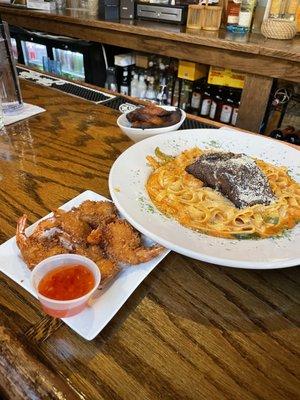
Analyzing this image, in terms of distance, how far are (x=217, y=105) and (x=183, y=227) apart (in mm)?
2257

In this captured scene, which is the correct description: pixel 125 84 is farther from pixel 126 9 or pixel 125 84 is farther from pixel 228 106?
pixel 228 106

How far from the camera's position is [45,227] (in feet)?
2.21

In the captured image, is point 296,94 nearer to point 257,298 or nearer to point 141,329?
point 257,298

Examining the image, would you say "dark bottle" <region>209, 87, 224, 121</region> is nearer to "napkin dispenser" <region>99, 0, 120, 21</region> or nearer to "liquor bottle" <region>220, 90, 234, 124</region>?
"liquor bottle" <region>220, 90, 234, 124</region>

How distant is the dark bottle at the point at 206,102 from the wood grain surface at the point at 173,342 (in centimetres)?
230

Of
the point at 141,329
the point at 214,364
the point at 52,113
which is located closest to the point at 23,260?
the point at 141,329

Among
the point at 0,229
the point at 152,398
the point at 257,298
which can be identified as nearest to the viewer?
the point at 152,398

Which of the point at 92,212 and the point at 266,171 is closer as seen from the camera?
the point at 92,212

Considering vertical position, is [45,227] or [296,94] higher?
[45,227]

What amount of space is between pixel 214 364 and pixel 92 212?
40cm

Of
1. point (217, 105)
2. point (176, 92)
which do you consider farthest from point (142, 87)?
point (217, 105)

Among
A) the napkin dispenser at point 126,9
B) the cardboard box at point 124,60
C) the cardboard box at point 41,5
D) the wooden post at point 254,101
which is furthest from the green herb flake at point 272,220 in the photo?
the cardboard box at point 41,5

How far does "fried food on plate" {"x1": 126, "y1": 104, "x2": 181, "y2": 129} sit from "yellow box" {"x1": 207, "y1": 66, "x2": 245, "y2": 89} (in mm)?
1368

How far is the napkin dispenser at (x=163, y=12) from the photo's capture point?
258 centimetres
